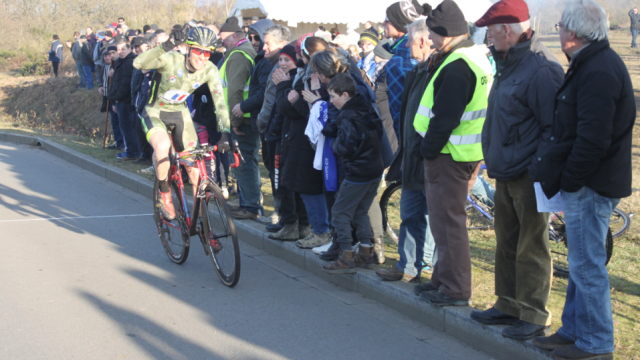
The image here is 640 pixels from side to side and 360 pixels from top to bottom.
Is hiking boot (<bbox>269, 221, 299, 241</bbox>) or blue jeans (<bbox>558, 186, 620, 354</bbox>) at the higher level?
blue jeans (<bbox>558, 186, 620, 354</bbox>)

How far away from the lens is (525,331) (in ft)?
12.0

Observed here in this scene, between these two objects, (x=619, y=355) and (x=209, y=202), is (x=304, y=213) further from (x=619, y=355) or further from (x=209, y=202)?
(x=619, y=355)

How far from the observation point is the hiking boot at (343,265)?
5.20 meters

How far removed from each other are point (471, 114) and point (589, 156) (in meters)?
1.13

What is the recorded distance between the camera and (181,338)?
4.13 metres

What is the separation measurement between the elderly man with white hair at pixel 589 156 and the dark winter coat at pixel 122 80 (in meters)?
9.38

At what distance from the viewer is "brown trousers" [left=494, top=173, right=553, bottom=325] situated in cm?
361

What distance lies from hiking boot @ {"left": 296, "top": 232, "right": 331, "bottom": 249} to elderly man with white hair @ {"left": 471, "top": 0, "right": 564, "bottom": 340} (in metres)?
2.40

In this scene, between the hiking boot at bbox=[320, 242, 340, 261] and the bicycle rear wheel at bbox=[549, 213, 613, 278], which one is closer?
the bicycle rear wheel at bbox=[549, 213, 613, 278]

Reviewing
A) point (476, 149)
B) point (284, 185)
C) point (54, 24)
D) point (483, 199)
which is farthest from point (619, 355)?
point (54, 24)

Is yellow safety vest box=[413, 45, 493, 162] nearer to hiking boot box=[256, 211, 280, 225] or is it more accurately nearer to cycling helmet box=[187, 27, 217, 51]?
cycling helmet box=[187, 27, 217, 51]

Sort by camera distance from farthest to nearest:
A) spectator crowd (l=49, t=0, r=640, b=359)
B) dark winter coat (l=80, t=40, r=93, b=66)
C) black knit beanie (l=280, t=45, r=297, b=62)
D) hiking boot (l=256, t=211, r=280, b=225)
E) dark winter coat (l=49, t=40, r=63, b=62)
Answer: dark winter coat (l=49, t=40, r=63, b=62) → dark winter coat (l=80, t=40, r=93, b=66) → hiking boot (l=256, t=211, r=280, b=225) → black knit beanie (l=280, t=45, r=297, b=62) → spectator crowd (l=49, t=0, r=640, b=359)

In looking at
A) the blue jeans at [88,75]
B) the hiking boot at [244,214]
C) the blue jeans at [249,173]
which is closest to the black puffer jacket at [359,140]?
the blue jeans at [249,173]

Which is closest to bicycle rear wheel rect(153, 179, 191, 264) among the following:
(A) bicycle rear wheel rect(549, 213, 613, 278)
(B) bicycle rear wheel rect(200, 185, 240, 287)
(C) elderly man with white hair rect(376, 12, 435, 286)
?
(B) bicycle rear wheel rect(200, 185, 240, 287)
